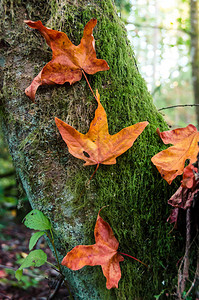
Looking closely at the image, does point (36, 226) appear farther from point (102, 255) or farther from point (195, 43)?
point (195, 43)

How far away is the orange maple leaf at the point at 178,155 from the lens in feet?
3.21

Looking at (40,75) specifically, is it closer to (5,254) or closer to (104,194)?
(104,194)

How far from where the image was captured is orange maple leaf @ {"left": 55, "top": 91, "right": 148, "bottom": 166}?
965 millimetres

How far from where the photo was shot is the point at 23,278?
78.8 inches

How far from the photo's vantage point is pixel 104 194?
0.99 metres

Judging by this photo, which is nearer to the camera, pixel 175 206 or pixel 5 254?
pixel 175 206

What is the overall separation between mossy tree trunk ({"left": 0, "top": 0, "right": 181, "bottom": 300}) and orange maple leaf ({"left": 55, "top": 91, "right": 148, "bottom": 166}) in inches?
2.5

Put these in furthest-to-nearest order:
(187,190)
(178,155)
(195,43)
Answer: (195,43) → (178,155) → (187,190)

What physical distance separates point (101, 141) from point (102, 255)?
0.49m

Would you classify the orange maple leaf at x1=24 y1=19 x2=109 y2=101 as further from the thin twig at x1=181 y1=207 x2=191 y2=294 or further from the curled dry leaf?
the thin twig at x1=181 y1=207 x2=191 y2=294

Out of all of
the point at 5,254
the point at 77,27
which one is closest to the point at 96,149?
the point at 77,27

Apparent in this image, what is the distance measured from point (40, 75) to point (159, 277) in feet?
3.58

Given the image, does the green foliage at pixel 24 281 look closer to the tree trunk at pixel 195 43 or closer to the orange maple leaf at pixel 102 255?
the orange maple leaf at pixel 102 255

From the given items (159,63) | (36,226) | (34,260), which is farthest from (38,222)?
(159,63)
